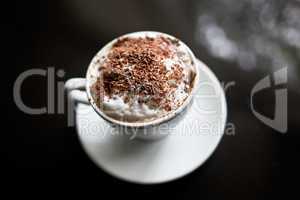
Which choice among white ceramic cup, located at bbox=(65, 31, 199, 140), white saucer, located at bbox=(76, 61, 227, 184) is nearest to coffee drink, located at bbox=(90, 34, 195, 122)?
white ceramic cup, located at bbox=(65, 31, 199, 140)

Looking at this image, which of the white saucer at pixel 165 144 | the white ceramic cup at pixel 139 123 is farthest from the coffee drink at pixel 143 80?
the white saucer at pixel 165 144

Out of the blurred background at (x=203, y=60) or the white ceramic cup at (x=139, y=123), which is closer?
the white ceramic cup at (x=139, y=123)

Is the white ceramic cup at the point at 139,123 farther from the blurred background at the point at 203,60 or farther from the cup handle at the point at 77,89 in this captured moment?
the blurred background at the point at 203,60

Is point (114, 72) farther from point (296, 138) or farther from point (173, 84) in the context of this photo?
point (296, 138)

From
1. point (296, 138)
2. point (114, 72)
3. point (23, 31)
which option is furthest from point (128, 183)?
point (23, 31)

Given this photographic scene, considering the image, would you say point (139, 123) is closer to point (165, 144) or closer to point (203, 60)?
point (165, 144)

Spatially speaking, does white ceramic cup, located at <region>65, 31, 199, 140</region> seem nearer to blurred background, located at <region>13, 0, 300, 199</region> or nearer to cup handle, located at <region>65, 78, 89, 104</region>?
cup handle, located at <region>65, 78, 89, 104</region>

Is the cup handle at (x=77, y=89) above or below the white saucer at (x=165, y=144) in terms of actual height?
above
